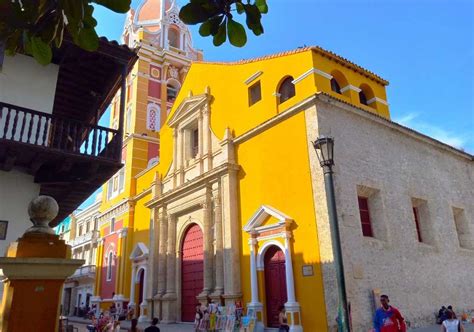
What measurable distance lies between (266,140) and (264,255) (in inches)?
155

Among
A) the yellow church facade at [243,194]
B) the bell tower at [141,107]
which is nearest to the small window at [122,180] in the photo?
the bell tower at [141,107]

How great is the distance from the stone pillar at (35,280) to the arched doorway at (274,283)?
29.8 feet

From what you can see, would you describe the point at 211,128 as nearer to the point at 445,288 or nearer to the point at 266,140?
the point at 266,140

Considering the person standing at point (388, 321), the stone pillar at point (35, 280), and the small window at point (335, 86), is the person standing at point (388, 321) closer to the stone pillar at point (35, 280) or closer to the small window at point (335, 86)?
the stone pillar at point (35, 280)

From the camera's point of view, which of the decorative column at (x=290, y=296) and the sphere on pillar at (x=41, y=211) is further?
Result: the decorative column at (x=290, y=296)

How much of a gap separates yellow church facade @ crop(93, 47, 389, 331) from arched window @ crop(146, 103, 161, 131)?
15.4 feet

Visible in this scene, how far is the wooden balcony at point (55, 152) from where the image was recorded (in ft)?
23.4

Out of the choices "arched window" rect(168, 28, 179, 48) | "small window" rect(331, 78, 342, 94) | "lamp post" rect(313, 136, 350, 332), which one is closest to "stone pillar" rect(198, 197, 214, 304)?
"small window" rect(331, 78, 342, 94)

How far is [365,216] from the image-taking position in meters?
12.2

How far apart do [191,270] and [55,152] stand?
33.5 ft

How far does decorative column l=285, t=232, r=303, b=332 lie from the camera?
1062 cm

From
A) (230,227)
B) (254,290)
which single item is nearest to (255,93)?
(230,227)

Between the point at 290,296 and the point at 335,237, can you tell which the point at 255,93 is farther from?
the point at 335,237

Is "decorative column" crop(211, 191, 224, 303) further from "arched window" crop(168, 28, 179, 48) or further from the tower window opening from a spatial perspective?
"arched window" crop(168, 28, 179, 48)
